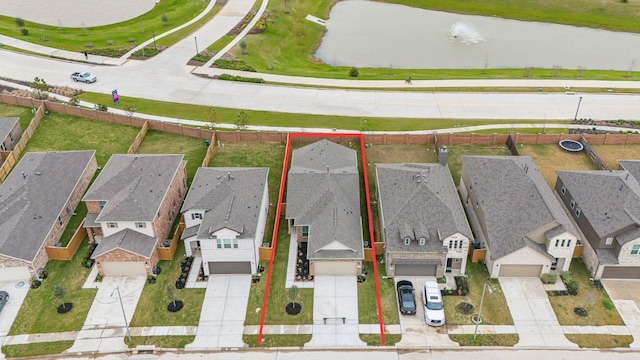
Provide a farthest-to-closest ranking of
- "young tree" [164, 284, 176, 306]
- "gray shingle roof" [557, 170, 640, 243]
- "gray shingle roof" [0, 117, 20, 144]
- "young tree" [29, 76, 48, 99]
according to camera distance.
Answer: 1. "young tree" [29, 76, 48, 99]
2. "gray shingle roof" [0, 117, 20, 144]
3. "gray shingle roof" [557, 170, 640, 243]
4. "young tree" [164, 284, 176, 306]

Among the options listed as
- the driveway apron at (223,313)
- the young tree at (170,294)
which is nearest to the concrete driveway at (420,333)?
the driveway apron at (223,313)

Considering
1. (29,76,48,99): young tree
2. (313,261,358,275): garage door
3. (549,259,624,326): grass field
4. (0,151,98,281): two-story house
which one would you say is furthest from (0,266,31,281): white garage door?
(549,259,624,326): grass field

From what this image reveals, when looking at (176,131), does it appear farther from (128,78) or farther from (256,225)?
(256,225)

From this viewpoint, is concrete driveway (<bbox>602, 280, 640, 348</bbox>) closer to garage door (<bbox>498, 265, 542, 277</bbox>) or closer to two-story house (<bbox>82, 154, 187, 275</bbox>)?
garage door (<bbox>498, 265, 542, 277</bbox>)

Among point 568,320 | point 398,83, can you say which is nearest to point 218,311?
point 568,320

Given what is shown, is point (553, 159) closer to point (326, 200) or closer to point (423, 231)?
point (423, 231)
